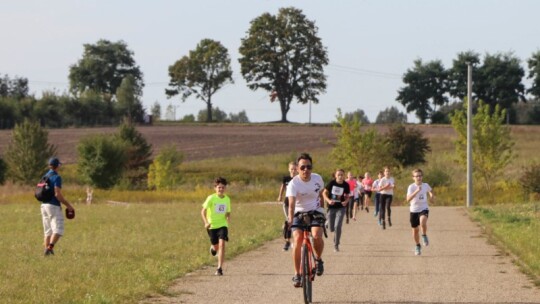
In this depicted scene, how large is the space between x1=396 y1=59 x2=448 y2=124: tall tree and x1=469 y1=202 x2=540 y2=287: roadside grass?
93032mm

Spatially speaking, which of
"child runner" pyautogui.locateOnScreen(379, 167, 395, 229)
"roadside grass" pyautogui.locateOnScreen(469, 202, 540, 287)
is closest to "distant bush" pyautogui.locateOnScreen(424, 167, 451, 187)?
"roadside grass" pyautogui.locateOnScreen(469, 202, 540, 287)

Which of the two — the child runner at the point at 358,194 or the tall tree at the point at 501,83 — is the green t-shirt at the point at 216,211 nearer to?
the child runner at the point at 358,194

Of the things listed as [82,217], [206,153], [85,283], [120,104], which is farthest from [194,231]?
[120,104]

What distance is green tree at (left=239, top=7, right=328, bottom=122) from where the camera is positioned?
123 meters

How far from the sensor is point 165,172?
7119 cm

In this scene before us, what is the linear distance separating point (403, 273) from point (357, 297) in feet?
10.8

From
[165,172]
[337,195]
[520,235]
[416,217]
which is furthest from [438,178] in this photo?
[416,217]

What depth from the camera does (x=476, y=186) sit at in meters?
65.1

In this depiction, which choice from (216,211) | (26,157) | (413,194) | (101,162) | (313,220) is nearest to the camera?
(313,220)

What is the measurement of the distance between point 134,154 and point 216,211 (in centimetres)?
6039

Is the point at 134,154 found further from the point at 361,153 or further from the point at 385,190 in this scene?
the point at 385,190

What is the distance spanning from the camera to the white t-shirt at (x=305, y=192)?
547 inches

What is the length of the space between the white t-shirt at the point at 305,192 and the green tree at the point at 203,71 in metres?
120

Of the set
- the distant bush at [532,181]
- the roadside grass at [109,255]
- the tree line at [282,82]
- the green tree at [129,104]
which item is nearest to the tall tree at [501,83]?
the tree line at [282,82]
